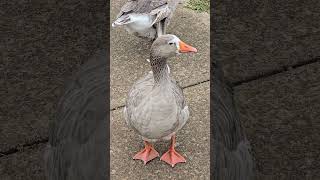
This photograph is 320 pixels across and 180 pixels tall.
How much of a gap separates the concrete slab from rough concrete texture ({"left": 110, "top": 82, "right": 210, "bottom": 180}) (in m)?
0.72

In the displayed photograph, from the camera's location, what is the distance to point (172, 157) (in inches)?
171

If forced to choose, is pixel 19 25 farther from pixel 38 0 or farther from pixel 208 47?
pixel 208 47

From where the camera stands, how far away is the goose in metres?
5.29

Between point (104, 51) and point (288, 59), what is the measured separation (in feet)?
7.15

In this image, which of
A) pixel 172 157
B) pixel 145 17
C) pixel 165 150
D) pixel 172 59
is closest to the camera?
pixel 172 157

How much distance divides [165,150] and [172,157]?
15 cm

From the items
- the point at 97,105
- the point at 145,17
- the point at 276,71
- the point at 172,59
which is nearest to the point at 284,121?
the point at 276,71

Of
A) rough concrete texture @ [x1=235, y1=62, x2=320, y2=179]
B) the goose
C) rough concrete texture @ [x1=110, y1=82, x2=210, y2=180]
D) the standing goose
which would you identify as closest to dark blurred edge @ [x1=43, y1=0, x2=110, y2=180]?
the standing goose

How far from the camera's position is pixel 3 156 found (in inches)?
192

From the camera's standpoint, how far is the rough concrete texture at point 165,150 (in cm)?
434

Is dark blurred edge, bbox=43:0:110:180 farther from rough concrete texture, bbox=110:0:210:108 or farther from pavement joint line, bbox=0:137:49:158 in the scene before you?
pavement joint line, bbox=0:137:49:158

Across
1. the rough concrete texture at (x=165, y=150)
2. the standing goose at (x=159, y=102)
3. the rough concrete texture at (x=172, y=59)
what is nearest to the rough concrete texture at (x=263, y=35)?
the rough concrete texture at (x=172, y=59)

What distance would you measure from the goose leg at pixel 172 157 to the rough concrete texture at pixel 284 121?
771 millimetres

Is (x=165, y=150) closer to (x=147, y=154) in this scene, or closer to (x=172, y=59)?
(x=147, y=154)
